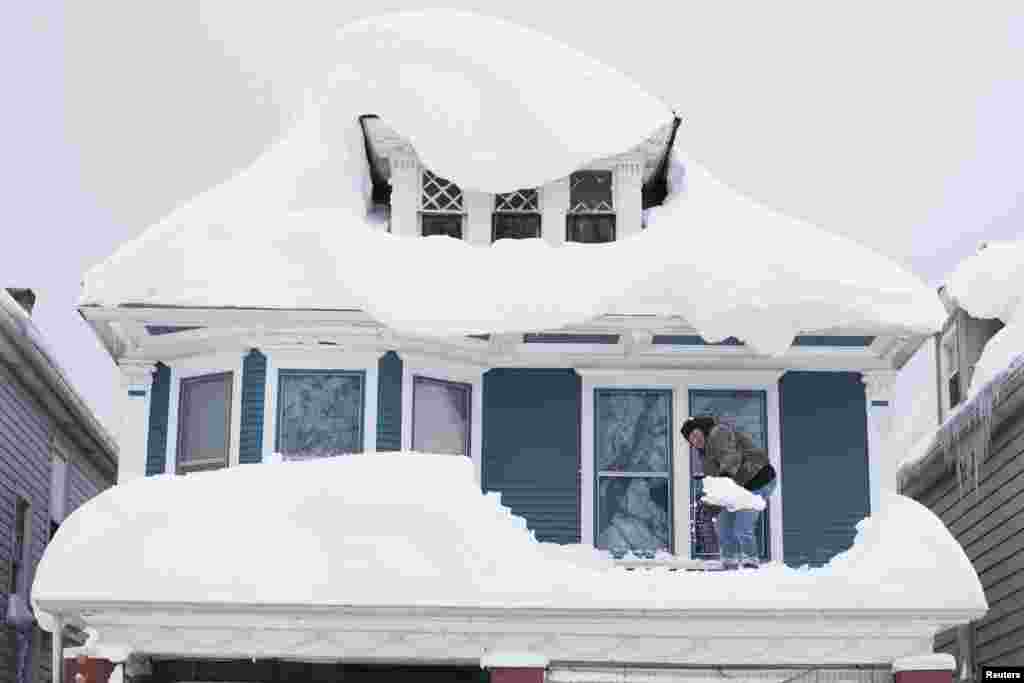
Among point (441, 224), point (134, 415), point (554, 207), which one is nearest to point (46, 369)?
point (134, 415)

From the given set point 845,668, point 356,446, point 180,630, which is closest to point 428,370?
point 356,446

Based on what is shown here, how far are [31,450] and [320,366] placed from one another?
5.67m

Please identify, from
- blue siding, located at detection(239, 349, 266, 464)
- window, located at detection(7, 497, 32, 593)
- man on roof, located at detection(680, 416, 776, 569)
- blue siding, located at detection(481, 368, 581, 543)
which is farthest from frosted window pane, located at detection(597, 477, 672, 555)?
window, located at detection(7, 497, 32, 593)

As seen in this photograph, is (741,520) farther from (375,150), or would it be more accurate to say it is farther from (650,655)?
(375,150)

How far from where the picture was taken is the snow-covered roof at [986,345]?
62.5 feet

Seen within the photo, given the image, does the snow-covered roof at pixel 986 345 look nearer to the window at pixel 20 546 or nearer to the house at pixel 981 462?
the house at pixel 981 462

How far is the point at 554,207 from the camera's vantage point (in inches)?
703

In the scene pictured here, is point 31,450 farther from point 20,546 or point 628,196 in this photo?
point 628,196

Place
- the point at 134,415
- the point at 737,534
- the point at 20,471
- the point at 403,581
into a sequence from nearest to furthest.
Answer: the point at 403,581
the point at 737,534
the point at 134,415
the point at 20,471

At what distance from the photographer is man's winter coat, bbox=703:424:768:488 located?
15422 millimetres

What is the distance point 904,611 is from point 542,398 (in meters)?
4.41

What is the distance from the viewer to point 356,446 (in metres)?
16.6

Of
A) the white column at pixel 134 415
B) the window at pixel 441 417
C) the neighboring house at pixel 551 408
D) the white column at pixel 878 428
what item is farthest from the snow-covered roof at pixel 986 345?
the white column at pixel 134 415

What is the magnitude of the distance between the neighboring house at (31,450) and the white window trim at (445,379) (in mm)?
4231
